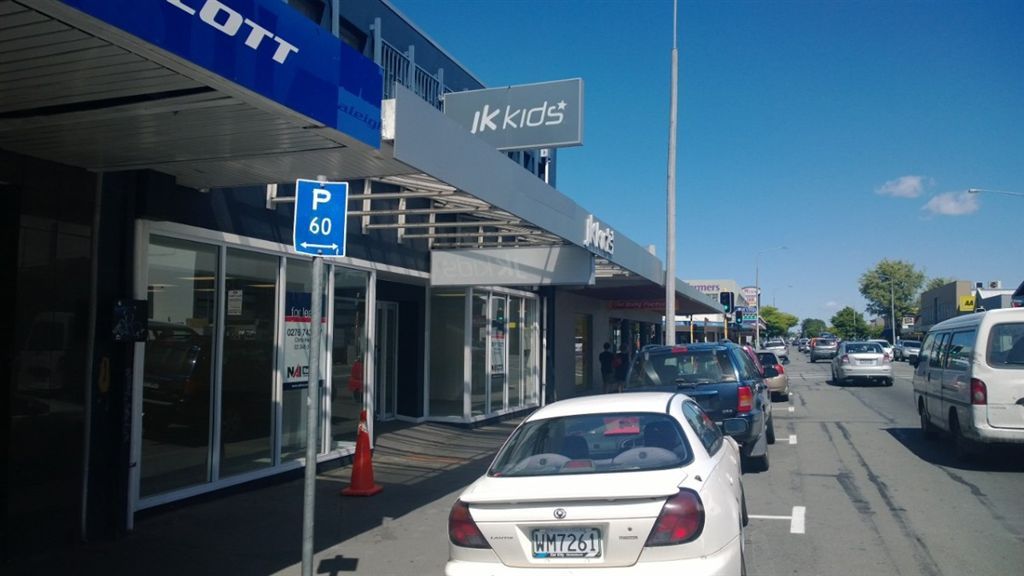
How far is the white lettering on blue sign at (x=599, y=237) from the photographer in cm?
1275

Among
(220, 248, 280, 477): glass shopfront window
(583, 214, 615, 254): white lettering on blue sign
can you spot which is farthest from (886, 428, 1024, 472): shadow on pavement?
(220, 248, 280, 477): glass shopfront window

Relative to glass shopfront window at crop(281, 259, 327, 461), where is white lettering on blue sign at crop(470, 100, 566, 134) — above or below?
above

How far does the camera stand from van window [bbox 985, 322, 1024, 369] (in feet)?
33.1

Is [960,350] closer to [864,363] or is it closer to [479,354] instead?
[479,354]

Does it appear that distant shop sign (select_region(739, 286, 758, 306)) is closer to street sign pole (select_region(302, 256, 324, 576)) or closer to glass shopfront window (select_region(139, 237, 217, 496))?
glass shopfront window (select_region(139, 237, 217, 496))

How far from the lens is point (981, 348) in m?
10.3

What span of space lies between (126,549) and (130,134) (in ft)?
12.2

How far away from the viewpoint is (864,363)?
27.2m

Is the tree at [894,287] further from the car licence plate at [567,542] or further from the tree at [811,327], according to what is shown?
the car licence plate at [567,542]

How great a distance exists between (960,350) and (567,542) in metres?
Result: 9.04

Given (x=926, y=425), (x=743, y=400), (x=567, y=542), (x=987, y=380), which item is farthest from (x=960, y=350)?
(x=567, y=542)

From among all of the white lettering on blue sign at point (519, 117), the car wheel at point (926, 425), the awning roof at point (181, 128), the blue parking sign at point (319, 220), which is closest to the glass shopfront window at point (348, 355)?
the awning roof at point (181, 128)

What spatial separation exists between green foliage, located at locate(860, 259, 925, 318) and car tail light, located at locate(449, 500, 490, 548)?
361 ft

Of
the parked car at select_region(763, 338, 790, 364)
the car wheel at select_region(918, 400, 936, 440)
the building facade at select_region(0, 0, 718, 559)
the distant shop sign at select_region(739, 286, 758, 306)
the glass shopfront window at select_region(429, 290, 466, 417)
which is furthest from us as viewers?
the distant shop sign at select_region(739, 286, 758, 306)
